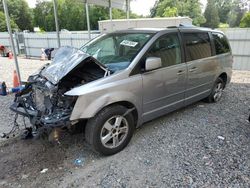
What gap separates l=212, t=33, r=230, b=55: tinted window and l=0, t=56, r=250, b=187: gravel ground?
1638 mm

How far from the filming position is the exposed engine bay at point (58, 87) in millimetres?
2803

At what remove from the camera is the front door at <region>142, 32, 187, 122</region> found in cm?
345

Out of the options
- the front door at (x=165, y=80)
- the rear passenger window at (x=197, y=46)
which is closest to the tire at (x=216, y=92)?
the rear passenger window at (x=197, y=46)

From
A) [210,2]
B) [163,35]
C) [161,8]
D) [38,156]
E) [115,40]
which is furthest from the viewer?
[210,2]

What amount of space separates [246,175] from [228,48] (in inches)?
135

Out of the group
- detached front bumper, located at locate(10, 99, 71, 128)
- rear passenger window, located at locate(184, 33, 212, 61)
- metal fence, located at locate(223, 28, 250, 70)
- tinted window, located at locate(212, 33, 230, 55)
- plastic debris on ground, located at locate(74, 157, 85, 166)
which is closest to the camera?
detached front bumper, located at locate(10, 99, 71, 128)

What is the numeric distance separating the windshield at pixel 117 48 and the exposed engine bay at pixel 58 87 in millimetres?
384

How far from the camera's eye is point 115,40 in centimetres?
396

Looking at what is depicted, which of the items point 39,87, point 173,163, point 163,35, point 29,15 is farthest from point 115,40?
point 29,15

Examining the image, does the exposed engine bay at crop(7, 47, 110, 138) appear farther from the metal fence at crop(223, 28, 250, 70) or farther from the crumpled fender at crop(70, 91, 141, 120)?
the metal fence at crop(223, 28, 250, 70)

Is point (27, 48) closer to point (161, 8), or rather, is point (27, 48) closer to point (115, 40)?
point (115, 40)

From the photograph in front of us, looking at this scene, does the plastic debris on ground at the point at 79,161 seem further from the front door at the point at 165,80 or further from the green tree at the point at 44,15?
the green tree at the point at 44,15

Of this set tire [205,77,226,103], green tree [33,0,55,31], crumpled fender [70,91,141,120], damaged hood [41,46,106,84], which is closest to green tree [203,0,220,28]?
green tree [33,0,55,31]

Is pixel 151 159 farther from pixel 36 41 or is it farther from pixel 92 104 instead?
pixel 36 41
